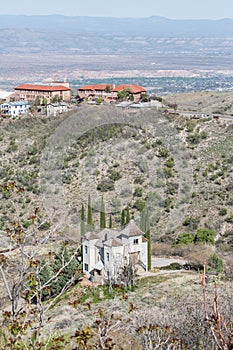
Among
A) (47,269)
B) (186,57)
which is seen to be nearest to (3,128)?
(47,269)

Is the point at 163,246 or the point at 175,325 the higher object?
the point at 175,325

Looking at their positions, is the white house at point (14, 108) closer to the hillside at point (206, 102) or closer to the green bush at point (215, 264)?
the hillside at point (206, 102)

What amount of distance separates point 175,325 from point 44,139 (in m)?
21.1

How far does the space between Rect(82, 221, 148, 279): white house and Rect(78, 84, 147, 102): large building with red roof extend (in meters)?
18.4

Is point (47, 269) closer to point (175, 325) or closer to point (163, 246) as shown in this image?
point (163, 246)

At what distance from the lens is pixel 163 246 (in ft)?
64.6

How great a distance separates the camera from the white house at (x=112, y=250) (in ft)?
51.6

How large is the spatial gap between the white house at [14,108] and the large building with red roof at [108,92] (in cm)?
392

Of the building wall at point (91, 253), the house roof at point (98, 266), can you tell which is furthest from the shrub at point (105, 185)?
the house roof at point (98, 266)

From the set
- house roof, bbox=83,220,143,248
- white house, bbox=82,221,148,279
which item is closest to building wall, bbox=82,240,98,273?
white house, bbox=82,221,148,279

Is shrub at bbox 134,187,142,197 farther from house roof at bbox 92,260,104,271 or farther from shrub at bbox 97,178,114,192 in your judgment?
house roof at bbox 92,260,104,271

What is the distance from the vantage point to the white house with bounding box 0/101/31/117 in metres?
33.8

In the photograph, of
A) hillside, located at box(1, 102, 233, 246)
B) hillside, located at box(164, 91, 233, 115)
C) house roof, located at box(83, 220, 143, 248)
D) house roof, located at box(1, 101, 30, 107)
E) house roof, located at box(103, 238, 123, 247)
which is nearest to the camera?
house roof, located at box(103, 238, 123, 247)

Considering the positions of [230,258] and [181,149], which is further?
[181,149]
